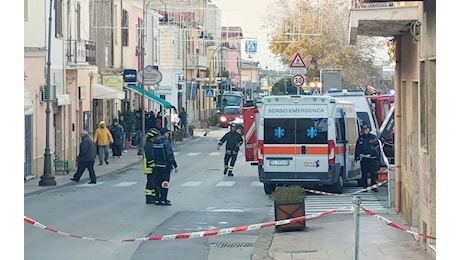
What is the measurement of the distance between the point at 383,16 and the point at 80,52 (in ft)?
81.8

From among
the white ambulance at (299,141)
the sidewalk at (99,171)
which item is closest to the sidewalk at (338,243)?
the white ambulance at (299,141)

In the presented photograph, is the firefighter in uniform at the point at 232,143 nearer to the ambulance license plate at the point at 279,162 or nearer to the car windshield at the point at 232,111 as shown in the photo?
the ambulance license plate at the point at 279,162

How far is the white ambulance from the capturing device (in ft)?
80.4

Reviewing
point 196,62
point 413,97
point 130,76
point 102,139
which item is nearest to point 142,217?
point 413,97

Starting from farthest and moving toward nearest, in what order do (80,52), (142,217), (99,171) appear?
(80,52) → (99,171) → (142,217)

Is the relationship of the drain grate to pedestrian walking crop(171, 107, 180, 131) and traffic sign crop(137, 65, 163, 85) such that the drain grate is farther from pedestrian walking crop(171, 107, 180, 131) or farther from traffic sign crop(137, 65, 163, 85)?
pedestrian walking crop(171, 107, 180, 131)

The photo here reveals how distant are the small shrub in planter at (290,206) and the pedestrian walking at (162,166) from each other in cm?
584

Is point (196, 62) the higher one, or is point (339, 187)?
point (196, 62)

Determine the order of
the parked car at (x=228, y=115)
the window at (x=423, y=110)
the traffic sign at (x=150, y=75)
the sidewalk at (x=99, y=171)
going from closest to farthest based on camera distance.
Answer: the window at (x=423, y=110), the sidewalk at (x=99, y=171), the traffic sign at (x=150, y=75), the parked car at (x=228, y=115)

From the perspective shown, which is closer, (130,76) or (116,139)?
(116,139)

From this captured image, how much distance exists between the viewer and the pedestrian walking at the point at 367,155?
86.2 feet

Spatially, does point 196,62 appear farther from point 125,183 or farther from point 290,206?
point 290,206

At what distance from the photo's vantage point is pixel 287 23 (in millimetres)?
64125

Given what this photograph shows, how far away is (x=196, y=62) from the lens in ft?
292
